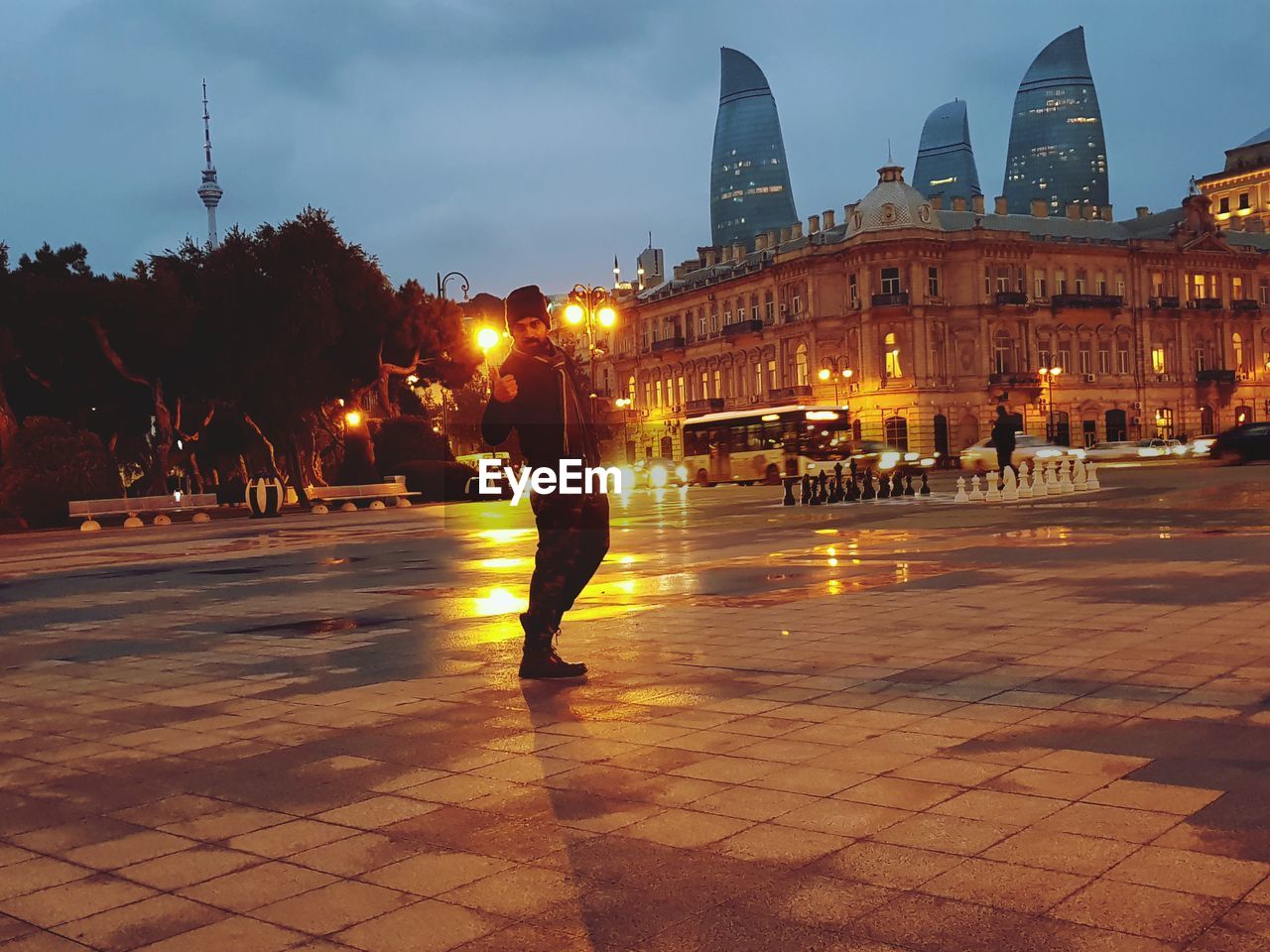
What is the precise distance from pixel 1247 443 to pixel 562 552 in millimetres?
39279

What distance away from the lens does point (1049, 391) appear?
7288cm

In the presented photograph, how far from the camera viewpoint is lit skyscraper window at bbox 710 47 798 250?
482ft

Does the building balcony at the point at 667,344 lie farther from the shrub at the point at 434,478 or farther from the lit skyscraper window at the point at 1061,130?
the lit skyscraper window at the point at 1061,130

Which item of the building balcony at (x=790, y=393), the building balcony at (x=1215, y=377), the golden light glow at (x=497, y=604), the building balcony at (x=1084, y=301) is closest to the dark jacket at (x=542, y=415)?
the golden light glow at (x=497, y=604)

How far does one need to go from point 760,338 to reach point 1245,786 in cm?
7498

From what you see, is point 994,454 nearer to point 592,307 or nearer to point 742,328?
point 592,307

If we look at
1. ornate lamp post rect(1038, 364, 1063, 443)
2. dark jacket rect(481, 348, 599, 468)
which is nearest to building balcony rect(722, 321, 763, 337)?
ornate lamp post rect(1038, 364, 1063, 443)

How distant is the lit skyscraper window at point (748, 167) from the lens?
147 meters

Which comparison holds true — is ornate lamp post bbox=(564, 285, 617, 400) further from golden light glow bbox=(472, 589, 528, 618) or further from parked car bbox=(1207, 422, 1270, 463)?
parked car bbox=(1207, 422, 1270, 463)

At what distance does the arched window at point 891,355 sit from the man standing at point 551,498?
213 feet

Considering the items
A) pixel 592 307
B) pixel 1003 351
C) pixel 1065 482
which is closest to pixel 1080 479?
pixel 1065 482

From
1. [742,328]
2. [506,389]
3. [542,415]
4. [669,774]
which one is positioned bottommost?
[669,774]

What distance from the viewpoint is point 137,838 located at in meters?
4.43

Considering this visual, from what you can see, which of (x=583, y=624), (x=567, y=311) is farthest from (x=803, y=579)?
(x=567, y=311)
